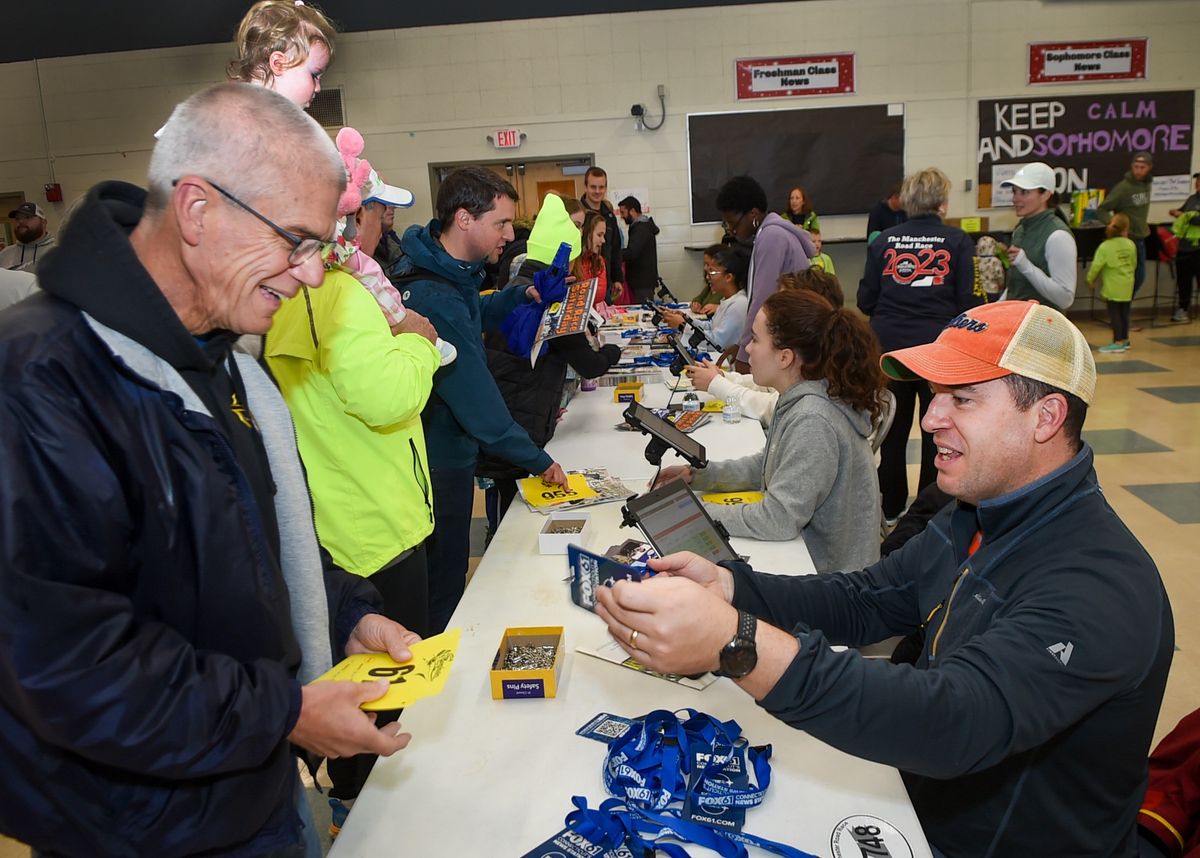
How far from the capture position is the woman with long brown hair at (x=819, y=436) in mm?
2307

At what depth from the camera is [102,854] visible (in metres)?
1.01

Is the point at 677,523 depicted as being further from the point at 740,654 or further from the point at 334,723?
the point at 334,723

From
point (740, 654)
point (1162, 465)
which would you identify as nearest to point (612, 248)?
point (1162, 465)

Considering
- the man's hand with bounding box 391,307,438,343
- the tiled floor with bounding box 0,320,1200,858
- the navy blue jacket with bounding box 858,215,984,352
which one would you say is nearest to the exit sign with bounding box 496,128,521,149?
the tiled floor with bounding box 0,320,1200,858

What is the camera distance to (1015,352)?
1.34 m

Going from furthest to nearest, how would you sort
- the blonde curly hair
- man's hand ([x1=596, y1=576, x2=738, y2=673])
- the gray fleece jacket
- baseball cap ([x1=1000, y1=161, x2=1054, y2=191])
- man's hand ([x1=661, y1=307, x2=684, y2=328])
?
man's hand ([x1=661, y1=307, x2=684, y2=328]) < baseball cap ([x1=1000, y1=161, x2=1054, y2=191]) < the gray fleece jacket < the blonde curly hair < man's hand ([x1=596, y1=576, x2=738, y2=673])

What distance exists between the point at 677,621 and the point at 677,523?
76 centimetres

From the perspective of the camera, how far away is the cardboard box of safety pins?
1594 millimetres

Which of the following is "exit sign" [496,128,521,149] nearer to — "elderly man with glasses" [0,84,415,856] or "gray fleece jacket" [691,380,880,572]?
"gray fleece jacket" [691,380,880,572]

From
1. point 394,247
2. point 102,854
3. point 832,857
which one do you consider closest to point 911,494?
point 394,247

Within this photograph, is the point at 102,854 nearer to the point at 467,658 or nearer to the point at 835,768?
the point at 467,658

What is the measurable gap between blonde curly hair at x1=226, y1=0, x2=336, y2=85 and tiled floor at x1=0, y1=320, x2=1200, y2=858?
6.39ft

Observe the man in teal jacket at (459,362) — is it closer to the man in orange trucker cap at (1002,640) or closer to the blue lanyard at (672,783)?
the man in orange trucker cap at (1002,640)

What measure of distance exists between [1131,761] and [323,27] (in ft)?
7.17
